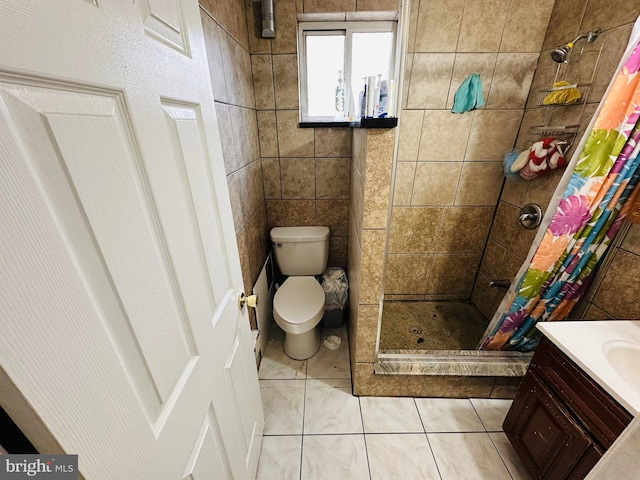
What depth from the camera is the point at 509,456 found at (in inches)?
50.6

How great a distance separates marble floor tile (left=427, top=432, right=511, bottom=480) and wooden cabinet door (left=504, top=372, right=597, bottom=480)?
15cm

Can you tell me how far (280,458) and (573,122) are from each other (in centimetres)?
233

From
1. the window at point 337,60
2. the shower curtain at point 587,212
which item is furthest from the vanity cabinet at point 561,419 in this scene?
the window at point 337,60

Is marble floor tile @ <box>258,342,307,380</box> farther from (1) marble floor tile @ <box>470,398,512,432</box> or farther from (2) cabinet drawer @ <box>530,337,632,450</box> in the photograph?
(2) cabinet drawer @ <box>530,337,632,450</box>

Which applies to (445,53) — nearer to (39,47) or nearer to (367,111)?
(367,111)

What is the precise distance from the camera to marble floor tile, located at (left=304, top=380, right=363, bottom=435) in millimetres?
1407

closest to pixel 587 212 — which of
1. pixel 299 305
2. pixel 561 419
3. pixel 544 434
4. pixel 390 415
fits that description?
pixel 561 419

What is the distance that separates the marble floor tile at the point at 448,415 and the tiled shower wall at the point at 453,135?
0.85m

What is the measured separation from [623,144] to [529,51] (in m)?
0.97

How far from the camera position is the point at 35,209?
0.27 m

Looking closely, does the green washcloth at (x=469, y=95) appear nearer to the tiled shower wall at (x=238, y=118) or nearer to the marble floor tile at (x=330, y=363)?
the tiled shower wall at (x=238, y=118)

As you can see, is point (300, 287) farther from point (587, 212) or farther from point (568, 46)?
point (568, 46)

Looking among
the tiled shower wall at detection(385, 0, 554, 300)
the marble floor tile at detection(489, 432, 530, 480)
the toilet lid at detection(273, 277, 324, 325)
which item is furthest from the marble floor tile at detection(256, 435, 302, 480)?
the tiled shower wall at detection(385, 0, 554, 300)

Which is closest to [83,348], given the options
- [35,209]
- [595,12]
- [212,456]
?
[35,209]
